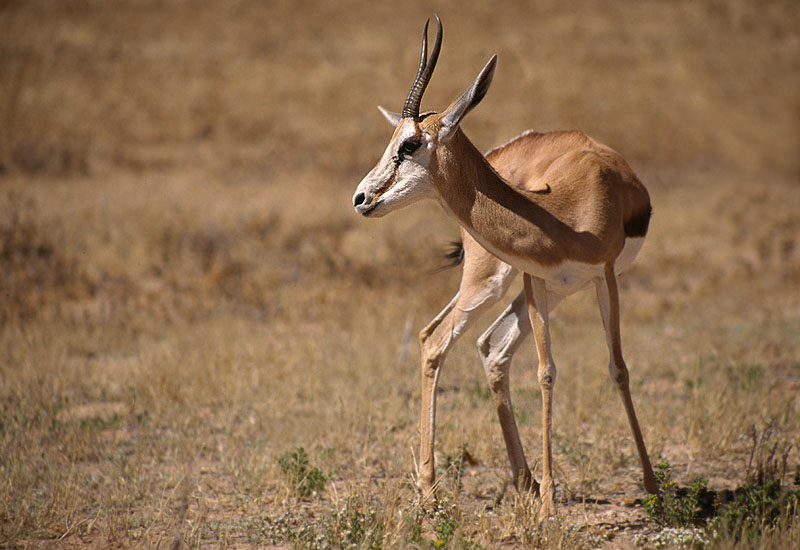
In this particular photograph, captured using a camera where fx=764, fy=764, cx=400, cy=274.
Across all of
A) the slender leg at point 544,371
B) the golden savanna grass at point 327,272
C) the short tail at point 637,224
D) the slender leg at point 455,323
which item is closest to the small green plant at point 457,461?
the golden savanna grass at point 327,272

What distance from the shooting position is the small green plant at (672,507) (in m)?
4.46

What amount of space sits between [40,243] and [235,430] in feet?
24.5

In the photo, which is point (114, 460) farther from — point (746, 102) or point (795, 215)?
point (746, 102)

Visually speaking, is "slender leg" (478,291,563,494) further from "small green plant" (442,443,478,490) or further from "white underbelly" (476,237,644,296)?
"white underbelly" (476,237,644,296)

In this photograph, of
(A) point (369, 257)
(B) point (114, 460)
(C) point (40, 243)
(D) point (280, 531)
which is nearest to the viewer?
(D) point (280, 531)

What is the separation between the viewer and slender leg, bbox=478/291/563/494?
5.14m

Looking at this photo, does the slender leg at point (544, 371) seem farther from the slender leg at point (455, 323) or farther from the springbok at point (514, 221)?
the slender leg at point (455, 323)

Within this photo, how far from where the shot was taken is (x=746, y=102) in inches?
995

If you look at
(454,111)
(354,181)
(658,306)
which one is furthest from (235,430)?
(354,181)

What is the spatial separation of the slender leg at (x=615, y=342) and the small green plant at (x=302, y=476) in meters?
2.10

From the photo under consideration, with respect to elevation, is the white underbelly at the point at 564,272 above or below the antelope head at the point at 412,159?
below

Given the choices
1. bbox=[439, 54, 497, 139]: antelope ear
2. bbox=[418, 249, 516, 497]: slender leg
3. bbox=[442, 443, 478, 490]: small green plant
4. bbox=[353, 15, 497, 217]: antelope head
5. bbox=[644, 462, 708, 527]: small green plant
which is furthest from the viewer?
bbox=[442, 443, 478, 490]: small green plant

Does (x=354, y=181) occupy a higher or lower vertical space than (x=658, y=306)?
higher

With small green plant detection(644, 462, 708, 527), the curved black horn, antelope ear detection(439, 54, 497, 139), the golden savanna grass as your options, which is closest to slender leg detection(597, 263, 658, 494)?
small green plant detection(644, 462, 708, 527)
